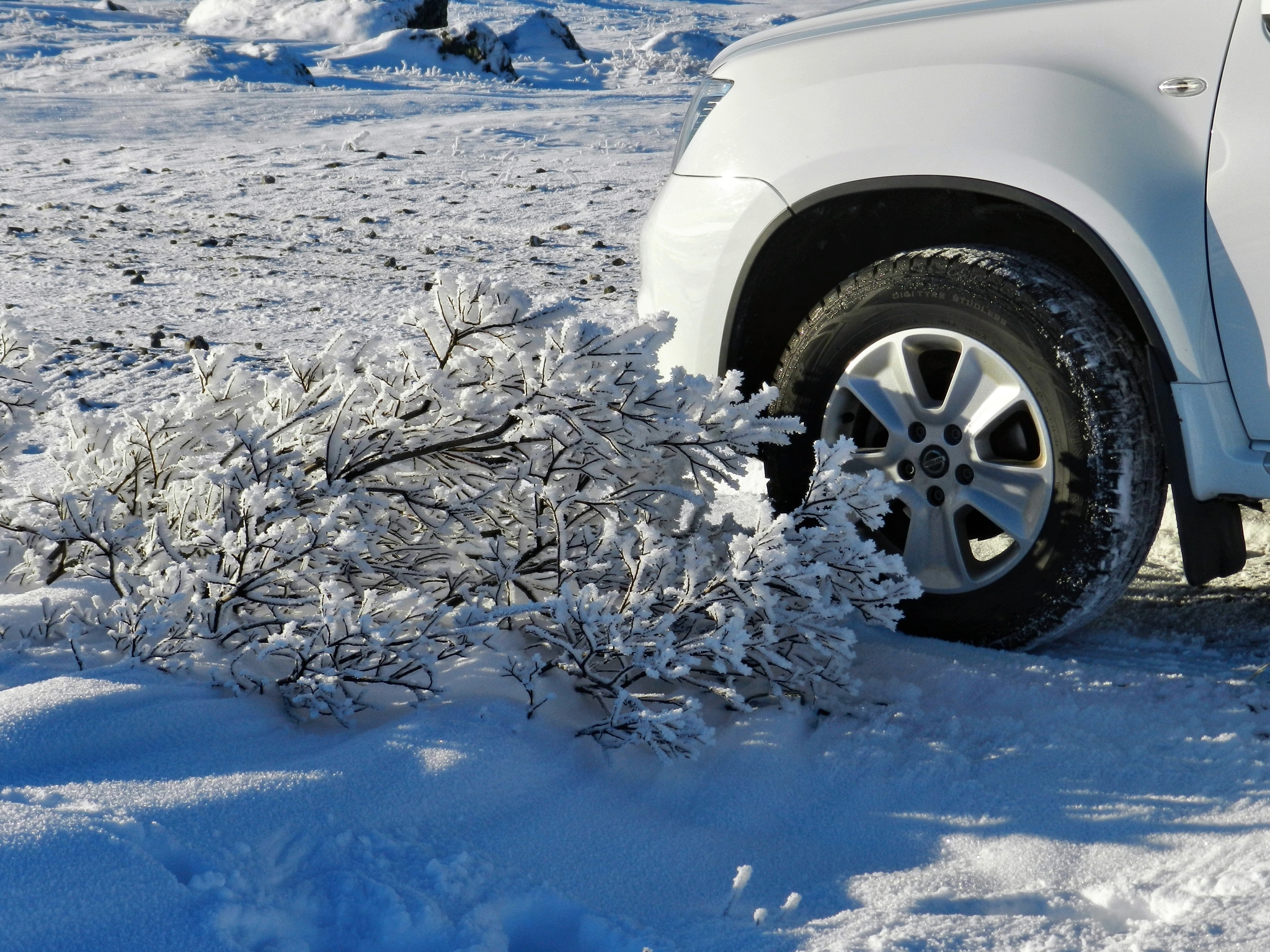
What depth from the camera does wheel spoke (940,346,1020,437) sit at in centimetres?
265

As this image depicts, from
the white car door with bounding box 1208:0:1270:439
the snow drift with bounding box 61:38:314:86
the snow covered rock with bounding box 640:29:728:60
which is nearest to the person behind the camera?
the white car door with bounding box 1208:0:1270:439

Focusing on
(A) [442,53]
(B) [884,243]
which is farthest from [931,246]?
(A) [442,53]

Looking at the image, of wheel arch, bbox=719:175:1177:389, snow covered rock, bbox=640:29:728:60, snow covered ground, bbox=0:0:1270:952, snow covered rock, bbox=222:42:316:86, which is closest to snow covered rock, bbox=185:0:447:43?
snow covered rock, bbox=640:29:728:60

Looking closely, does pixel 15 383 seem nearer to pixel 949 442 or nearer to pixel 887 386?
pixel 887 386

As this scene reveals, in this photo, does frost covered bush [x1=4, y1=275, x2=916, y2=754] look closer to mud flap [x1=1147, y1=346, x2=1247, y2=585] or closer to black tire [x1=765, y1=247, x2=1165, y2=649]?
black tire [x1=765, y1=247, x2=1165, y2=649]

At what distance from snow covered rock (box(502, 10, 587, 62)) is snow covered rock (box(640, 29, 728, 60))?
1837mm

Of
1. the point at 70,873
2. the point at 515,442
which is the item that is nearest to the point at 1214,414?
the point at 515,442

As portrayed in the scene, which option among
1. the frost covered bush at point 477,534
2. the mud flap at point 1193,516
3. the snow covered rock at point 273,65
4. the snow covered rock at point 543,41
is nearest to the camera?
the frost covered bush at point 477,534

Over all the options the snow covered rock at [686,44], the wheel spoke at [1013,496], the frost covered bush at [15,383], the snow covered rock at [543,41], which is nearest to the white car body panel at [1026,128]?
the wheel spoke at [1013,496]

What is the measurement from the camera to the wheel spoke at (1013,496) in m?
2.65

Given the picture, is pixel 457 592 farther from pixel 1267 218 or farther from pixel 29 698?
pixel 1267 218

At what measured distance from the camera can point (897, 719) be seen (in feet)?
8.21

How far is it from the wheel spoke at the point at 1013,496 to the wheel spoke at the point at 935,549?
92 millimetres

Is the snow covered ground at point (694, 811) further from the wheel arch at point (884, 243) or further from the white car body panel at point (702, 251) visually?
the white car body panel at point (702, 251)
